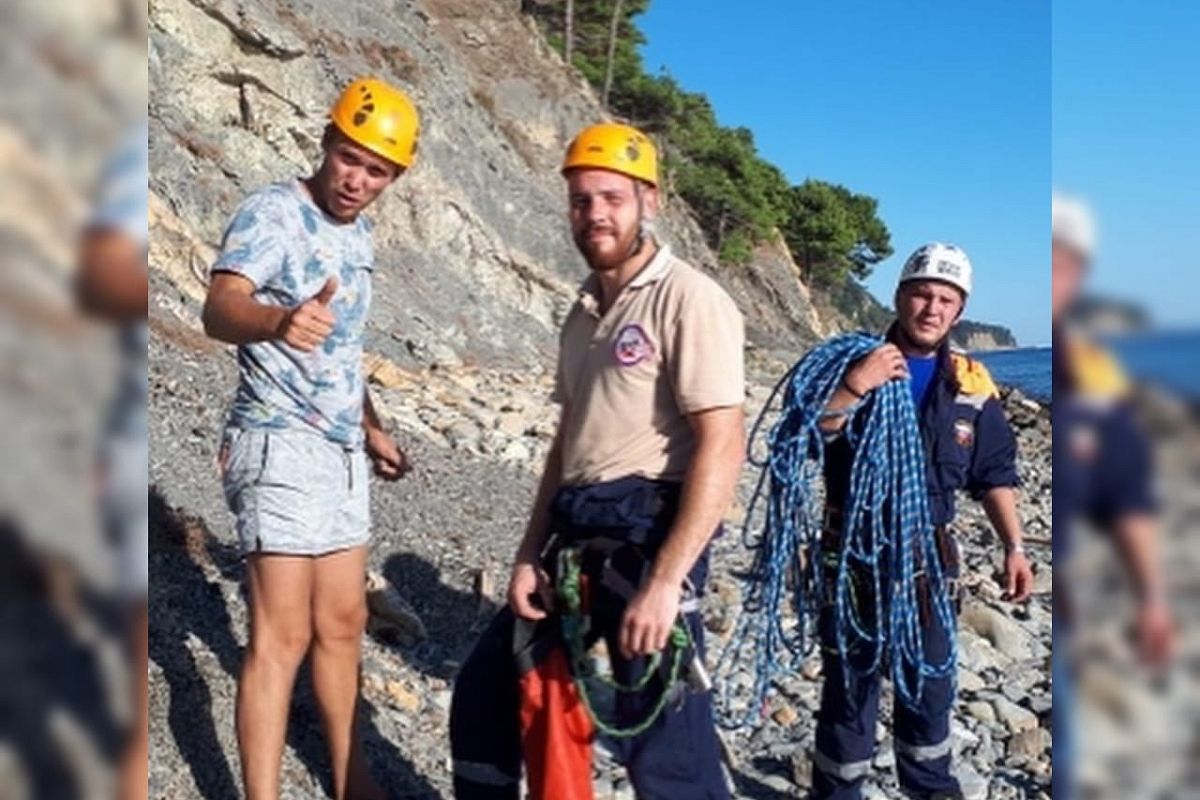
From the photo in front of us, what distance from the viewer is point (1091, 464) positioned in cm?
92

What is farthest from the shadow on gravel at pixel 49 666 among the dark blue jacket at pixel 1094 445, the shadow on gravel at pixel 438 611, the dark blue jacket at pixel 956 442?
the shadow on gravel at pixel 438 611

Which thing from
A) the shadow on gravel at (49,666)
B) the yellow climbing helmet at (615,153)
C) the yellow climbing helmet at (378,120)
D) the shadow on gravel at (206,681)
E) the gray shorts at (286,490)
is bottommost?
the shadow on gravel at (206,681)

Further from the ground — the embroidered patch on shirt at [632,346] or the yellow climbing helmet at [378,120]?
the yellow climbing helmet at [378,120]

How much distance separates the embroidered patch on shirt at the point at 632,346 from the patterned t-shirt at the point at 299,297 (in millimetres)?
921

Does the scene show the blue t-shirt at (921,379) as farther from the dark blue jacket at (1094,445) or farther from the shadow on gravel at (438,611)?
the dark blue jacket at (1094,445)

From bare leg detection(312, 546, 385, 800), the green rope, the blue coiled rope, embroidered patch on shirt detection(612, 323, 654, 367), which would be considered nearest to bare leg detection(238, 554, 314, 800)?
bare leg detection(312, 546, 385, 800)

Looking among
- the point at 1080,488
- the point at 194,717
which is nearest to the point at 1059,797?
the point at 1080,488

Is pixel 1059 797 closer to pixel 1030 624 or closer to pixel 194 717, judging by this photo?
pixel 194 717

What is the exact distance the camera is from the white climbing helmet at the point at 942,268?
3.86 metres

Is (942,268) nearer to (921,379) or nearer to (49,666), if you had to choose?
(921,379)

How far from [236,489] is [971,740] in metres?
4.02

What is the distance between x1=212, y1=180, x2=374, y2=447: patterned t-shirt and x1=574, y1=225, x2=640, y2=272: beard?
81 centimetres

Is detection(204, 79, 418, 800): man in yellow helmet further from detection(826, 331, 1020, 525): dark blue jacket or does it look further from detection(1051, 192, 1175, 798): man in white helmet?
detection(1051, 192, 1175, 798): man in white helmet

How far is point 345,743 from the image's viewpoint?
3.64 m
